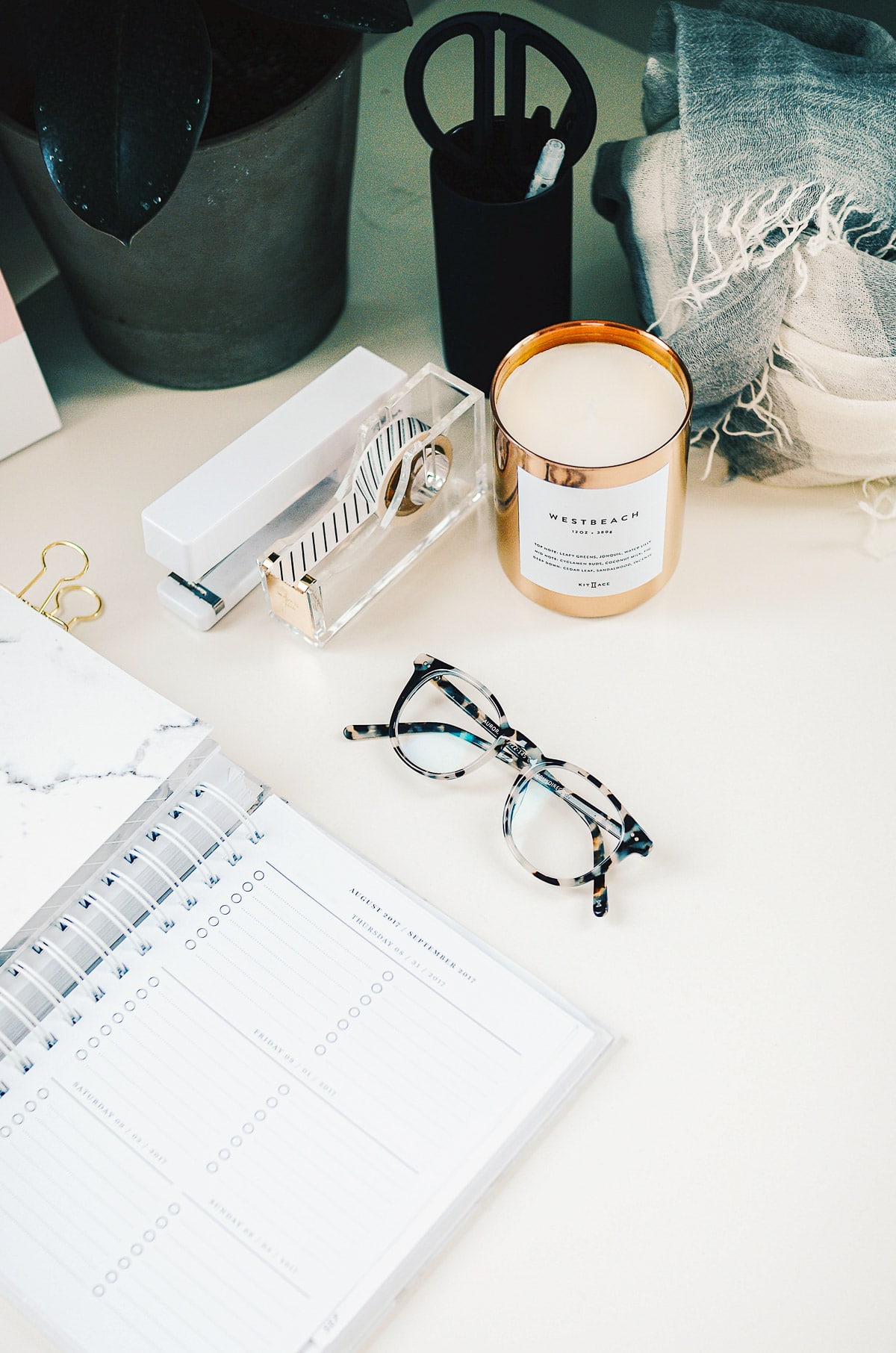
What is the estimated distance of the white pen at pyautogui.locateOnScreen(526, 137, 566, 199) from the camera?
0.59 m

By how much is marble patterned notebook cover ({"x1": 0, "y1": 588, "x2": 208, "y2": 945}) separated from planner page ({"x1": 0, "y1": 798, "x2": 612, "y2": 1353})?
1.9 inches

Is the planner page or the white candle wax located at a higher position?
the white candle wax

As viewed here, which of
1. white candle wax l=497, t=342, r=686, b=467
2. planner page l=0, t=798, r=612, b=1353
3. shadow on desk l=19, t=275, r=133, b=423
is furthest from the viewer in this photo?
shadow on desk l=19, t=275, r=133, b=423

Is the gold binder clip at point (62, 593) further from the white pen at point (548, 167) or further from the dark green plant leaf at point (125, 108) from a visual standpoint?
the white pen at point (548, 167)

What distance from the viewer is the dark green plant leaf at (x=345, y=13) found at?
532mm

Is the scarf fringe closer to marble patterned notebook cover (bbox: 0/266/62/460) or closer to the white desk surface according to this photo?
the white desk surface

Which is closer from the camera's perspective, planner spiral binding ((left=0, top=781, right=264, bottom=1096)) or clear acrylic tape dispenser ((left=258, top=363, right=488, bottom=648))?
planner spiral binding ((left=0, top=781, right=264, bottom=1096))

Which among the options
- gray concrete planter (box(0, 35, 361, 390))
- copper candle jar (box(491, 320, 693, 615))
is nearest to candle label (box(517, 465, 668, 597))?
copper candle jar (box(491, 320, 693, 615))

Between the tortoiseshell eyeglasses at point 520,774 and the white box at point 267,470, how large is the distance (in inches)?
4.3

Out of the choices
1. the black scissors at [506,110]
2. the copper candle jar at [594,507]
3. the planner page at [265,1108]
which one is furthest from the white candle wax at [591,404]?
the planner page at [265,1108]

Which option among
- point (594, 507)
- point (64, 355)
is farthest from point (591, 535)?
point (64, 355)

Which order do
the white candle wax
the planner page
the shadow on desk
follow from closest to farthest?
the planner page → the white candle wax → the shadow on desk

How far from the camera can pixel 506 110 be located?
2.02ft

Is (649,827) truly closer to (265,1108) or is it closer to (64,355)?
(265,1108)
